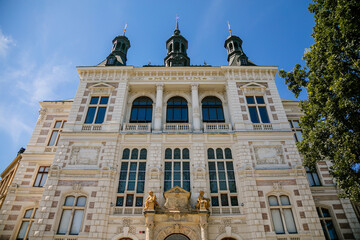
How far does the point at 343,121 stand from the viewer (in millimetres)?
13656

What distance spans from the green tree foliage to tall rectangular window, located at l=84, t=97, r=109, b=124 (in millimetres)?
16820

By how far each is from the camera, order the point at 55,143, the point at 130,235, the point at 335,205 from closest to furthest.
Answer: the point at 130,235, the point at 335,205, the point at 55,143

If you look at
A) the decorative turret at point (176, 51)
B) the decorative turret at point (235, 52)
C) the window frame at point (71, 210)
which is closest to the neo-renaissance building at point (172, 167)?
the window frame at point (71, 210)

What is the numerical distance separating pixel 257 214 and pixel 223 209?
237 cm

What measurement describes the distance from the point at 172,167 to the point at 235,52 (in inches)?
659

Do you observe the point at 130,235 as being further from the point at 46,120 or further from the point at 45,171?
the point at 46,120

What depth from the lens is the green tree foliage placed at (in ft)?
42.6

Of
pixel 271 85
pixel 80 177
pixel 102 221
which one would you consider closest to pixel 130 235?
pixel 102 221

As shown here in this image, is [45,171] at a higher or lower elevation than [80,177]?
higher

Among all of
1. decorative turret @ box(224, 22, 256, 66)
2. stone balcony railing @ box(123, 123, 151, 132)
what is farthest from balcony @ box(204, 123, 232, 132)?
decorative turret @ box(224, 22, 256, 66)

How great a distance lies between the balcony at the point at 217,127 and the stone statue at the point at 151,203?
780 centimetres

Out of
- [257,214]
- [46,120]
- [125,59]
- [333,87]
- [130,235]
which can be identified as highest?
[125,59]

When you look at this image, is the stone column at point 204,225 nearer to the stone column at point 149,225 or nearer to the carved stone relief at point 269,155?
the stone column at point 149,225

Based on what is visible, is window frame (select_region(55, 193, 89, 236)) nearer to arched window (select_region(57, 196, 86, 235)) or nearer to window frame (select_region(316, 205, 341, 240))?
arched window (select_region(57, 196, 86, 235))
